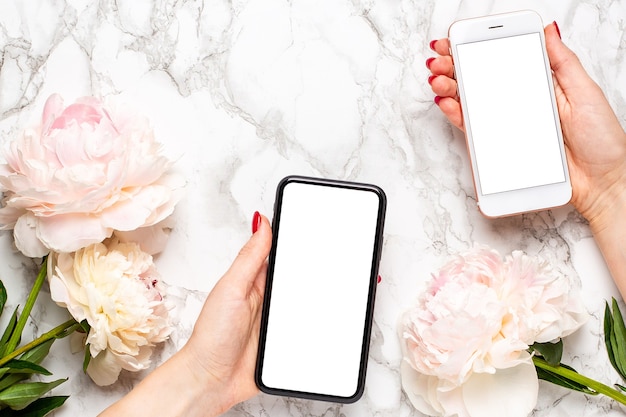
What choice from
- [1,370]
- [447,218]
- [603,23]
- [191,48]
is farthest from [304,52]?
[1,370]

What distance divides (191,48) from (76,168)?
236mm

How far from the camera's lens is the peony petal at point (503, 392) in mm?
833

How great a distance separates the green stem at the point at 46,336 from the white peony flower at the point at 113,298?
27mm

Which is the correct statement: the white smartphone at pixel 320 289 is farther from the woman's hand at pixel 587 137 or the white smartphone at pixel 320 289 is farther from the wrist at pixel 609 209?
the wrist at pixel 609 209

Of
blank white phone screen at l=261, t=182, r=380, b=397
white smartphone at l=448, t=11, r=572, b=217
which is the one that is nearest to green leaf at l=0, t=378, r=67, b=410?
blank white phone screen at l=261, t=182, r=380, b=397

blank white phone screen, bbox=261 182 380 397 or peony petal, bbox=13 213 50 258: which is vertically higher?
peony petal, bbox=13 213 50 258

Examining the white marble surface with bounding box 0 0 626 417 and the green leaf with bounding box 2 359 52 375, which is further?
the white marble surface with bounding box 0 0 626 417

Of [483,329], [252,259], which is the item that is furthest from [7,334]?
[483,329]

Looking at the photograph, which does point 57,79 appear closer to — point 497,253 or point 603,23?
point 497,253

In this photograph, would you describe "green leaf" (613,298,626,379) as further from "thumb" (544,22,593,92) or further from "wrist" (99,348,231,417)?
"wrist" (99,348,231,417)

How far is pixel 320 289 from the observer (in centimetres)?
82

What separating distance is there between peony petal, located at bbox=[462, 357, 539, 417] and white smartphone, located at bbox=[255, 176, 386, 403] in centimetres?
14

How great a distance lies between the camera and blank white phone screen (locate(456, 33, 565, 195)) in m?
0.87

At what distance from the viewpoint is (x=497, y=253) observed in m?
0.84
